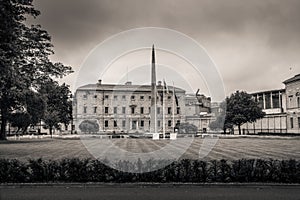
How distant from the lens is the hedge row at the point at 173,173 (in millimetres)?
15203

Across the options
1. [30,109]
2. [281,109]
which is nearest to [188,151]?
[30,109]

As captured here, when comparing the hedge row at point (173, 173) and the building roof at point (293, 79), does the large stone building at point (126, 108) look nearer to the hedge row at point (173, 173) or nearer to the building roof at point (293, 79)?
the building roof at point (293, 79)

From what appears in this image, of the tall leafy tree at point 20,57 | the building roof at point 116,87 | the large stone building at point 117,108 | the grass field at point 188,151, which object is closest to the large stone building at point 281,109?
the large stone building at point 117,108

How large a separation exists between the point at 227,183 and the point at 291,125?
77.4m

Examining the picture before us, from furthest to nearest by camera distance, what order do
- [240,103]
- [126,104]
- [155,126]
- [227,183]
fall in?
[126,104], [240,103], [155,126], [227,183]

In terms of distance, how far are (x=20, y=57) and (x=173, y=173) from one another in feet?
74.6

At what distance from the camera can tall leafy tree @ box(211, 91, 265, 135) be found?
83.6m

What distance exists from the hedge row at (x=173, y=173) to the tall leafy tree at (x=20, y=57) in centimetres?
1251

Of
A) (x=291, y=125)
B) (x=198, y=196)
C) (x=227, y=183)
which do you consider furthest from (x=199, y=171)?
(x=291, y=125)

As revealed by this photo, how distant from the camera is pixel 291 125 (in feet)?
283

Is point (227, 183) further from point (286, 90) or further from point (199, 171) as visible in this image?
point (286, 90)

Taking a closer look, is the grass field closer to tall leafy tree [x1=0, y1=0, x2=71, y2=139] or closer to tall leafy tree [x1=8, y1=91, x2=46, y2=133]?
tall leafy tree [x1=0, y1=0, x2=71, y2=139]

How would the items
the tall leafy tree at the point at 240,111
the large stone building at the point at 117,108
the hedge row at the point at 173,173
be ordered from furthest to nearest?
1. the large stone building at the point at 117,108
2. the tall leafy tree at the point at 240,111
3. the hedge row at the point at 173,173

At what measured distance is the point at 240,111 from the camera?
275 feet
